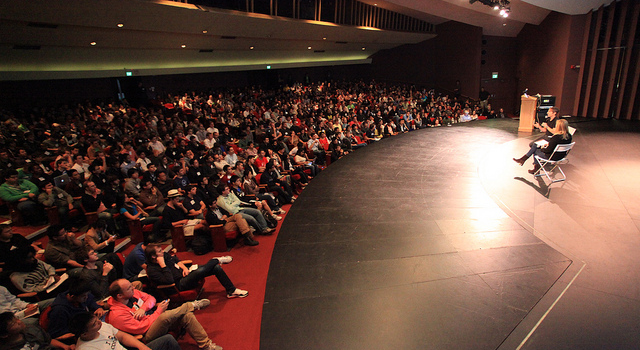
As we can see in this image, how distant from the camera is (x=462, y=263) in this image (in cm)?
283

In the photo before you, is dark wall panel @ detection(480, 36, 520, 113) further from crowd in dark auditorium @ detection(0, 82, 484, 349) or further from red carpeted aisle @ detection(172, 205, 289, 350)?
red carpeted aisle @ detection(172, 205, 289, 350)

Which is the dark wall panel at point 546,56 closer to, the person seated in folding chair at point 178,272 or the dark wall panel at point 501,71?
the dark wall panel at point 501,71

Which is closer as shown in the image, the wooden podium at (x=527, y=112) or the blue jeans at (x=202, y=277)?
the blue jeans at (x=202, y=277)

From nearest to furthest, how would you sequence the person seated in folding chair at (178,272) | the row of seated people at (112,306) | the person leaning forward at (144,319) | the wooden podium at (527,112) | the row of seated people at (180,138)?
the row of seated people at (112,306), the person leaning forward at (144,319), the person seated in folding chair at (178,272), the row of seated people at (180,138), the wooden podium at (527,112)

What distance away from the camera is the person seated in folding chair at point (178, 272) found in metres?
2.86

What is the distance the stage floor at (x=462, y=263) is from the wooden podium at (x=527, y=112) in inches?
105

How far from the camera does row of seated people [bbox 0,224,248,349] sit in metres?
2.10

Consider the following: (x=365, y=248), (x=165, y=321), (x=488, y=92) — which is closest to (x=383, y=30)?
(x=488, y=92)

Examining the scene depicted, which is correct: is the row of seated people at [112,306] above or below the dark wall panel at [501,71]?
below

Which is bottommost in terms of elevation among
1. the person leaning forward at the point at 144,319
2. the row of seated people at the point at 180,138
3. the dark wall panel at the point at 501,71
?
the person leaning forward at the point at 144,319

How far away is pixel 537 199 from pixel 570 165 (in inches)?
69.1

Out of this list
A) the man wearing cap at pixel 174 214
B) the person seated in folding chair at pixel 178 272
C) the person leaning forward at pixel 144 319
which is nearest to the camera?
the person leaning forward at pixel 144 319

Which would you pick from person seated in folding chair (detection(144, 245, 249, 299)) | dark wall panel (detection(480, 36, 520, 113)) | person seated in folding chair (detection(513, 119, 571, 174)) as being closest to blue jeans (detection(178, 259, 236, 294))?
person seated in folding chair (detection(144, 245, 249, 299))

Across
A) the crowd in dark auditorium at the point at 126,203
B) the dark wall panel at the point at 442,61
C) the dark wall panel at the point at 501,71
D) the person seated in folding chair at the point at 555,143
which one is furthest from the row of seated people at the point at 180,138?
the person seated in folding chair at the point at 555,143
